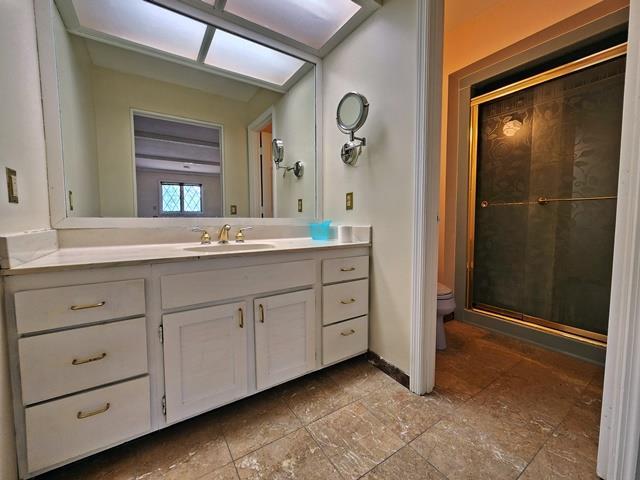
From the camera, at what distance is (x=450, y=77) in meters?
2.12

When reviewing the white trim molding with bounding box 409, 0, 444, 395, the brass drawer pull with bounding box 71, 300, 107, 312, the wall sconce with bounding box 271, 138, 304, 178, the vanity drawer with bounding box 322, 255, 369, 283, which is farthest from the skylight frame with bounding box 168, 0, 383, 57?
the brass drawer pull with bounding box 71, 300, 107, 312

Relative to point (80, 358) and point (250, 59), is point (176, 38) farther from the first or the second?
point (80, 358)

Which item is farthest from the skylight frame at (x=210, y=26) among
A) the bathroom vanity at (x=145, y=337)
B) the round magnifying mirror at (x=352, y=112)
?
the bathroom vanity at (x=145, y=337)

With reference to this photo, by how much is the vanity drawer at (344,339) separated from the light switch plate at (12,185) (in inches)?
53.0

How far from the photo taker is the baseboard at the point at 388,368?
1.40 metres

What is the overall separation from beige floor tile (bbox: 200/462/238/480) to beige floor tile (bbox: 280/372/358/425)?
1.08 ft

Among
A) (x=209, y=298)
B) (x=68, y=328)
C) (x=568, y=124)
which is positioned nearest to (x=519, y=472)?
(x=209, y=298)

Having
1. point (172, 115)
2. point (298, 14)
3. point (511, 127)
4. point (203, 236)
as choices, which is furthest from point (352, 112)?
point (511, 127)

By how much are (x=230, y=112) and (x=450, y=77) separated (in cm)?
181

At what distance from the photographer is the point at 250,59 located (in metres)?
1.71

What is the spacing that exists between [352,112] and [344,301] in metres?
1.13

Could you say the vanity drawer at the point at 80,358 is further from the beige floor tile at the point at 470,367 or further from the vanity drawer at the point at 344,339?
the beige floor tile at the point at 470,367

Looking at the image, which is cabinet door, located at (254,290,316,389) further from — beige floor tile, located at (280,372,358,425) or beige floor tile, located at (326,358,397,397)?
beige floor tile, located at (326,358,397,397)

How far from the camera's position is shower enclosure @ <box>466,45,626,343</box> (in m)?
1.56
